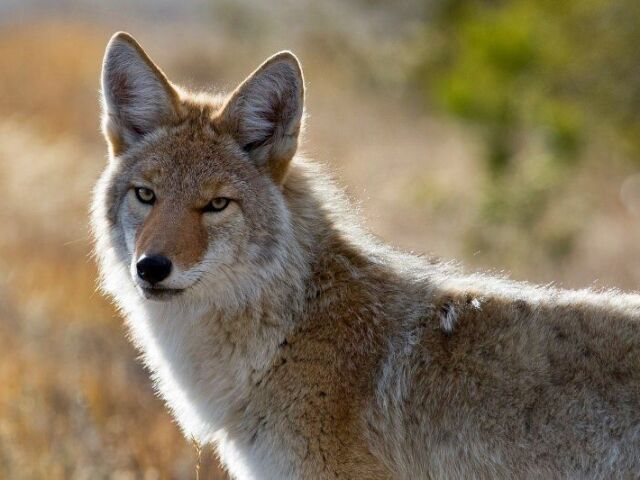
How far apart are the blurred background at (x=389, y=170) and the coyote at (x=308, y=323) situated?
0.80 metres

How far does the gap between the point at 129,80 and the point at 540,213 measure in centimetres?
725

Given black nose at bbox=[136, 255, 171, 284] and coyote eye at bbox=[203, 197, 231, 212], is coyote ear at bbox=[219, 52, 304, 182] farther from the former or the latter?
Answer: black nose at bbox=[136, 255, 171, 284]

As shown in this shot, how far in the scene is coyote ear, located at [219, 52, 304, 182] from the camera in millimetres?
4906

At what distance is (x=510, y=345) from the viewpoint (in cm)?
430

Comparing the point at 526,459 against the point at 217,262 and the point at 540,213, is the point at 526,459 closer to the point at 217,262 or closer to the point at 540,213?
the point at 217,262

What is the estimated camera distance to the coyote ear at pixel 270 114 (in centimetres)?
491

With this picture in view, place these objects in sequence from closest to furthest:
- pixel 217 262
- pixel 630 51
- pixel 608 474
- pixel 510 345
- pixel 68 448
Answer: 1. pixel 608 474
2. pixel 510 345
3. pixel 217 262
4. pixel 68 448
5. pixel 630 51

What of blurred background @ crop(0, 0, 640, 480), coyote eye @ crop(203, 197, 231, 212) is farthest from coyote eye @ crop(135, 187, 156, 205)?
blurred background @ crop(0, 0, 640, 480)

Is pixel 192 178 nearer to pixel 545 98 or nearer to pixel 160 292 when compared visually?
pixel 160 292

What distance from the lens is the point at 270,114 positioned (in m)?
5.01

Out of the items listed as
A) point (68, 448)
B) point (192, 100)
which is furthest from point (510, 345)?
point (68, 448)

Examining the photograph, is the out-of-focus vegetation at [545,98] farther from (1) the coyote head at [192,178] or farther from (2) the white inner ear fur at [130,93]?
(2) the white inner ear fur at [130,93]

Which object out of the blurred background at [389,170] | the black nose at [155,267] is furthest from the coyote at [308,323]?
the blurred background at [389,170]

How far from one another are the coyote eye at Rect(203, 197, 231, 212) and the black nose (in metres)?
0.39
